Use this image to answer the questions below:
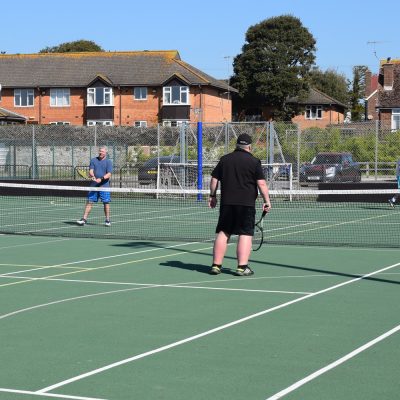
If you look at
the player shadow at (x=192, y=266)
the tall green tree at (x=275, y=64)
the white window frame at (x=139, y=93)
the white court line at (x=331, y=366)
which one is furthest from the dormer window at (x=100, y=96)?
the white court line at (x=331, y=366)

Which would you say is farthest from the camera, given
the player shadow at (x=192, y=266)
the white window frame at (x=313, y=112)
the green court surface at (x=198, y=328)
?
the white window frame at (x=313, y=112)

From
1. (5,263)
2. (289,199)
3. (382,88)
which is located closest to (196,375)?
(5,263)

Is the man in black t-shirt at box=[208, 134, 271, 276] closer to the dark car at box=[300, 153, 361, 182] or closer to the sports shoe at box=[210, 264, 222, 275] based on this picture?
the sports shoe at box=[210, 264, 222, 275]

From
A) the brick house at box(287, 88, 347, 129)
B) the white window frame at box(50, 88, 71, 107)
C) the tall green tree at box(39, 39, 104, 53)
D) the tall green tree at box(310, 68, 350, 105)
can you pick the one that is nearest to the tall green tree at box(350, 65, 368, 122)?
the tall green tree at box(310, 68, 350, 105)

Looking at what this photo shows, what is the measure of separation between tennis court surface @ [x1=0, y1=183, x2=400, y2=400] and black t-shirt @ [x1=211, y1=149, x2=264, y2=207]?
1063 mm

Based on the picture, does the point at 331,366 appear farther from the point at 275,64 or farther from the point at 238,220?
the point at 275,64

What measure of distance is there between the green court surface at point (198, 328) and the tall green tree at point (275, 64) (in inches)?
2746

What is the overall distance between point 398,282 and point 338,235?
22.1 feet

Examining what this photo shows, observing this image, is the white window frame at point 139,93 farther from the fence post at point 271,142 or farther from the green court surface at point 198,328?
the green court surface at point 198,328

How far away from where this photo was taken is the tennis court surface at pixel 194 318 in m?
6.99

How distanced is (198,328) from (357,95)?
347ft

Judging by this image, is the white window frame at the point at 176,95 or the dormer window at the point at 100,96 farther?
the dormer window at the point at 100,96

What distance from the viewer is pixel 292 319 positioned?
9.47 m

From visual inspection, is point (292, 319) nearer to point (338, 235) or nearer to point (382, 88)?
point (338, 235)
